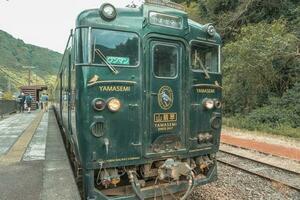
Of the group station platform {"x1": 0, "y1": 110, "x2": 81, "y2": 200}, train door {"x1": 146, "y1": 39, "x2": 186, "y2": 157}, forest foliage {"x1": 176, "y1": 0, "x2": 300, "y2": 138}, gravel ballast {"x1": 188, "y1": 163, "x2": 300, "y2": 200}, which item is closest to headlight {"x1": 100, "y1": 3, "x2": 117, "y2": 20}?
train door {"x1": 146, "y1": 39, "x2": 186, "y2": 157}

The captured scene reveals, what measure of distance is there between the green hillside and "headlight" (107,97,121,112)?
99277 mm

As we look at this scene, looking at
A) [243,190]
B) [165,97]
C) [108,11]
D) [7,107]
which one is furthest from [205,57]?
[7,107]

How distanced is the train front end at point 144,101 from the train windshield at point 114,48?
0.01 metres

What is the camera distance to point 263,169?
28.8 ft

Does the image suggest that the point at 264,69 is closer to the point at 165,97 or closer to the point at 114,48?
the point at 165,97

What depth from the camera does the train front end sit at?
4.99 metres

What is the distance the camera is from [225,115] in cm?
2338

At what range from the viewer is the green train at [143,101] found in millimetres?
4988

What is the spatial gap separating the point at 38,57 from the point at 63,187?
466 ft

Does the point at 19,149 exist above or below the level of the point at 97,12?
below

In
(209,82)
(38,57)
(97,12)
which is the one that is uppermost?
(38,57)

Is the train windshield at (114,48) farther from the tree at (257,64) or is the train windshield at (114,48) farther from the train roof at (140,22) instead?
the tree at (257,64)

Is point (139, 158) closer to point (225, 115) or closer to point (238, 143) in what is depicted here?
point (238, 143)

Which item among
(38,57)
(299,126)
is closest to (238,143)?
(299,126)
